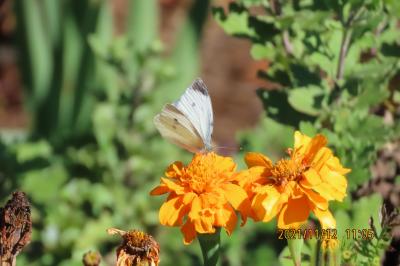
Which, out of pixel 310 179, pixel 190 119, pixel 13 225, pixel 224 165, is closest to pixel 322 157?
pixel 310 179

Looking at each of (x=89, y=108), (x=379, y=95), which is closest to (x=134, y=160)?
(x=89, y=108)

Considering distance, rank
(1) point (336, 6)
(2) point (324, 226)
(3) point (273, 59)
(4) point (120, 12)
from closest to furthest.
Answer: (2) point (324, 226)
(1) point (336, 6)
(3) point (273, 59)
(4) point (120, 12)

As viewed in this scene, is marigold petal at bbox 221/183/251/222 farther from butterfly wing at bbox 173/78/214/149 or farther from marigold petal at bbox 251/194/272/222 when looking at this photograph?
butterfly wing at bbox 173/78/214/149

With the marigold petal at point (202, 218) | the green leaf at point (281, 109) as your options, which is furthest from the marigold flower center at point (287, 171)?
the green leaf at point (281, 109)

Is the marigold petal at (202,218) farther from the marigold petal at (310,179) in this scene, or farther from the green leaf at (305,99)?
the green leaf at (305,99)

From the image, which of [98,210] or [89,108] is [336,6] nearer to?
[98,210]

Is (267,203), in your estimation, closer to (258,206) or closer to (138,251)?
(258,206)
